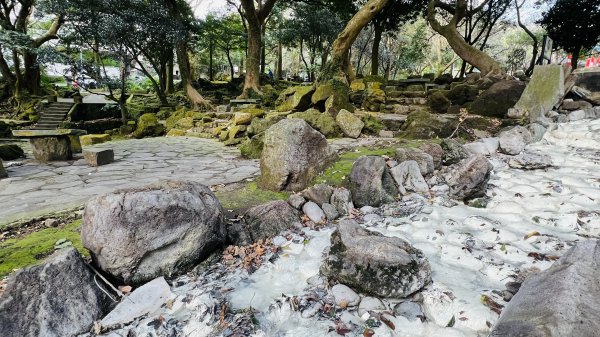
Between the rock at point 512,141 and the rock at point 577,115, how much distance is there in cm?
201

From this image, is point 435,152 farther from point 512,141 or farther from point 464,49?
point 464,49

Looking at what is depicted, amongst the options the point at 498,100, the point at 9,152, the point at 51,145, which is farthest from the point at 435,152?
the point at 9,152

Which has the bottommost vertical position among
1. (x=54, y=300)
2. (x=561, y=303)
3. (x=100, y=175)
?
(x=54, y=300)

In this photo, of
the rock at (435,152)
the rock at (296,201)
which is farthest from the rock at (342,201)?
the rock at (435,152)

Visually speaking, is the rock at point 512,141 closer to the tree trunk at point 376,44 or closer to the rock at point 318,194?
the rock at point 318,194

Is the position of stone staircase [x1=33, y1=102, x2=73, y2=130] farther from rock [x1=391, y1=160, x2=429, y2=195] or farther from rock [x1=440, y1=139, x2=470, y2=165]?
rock [x1=440, y1=139, x2=470, y2=165]

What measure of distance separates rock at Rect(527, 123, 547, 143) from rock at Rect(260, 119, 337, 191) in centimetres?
460

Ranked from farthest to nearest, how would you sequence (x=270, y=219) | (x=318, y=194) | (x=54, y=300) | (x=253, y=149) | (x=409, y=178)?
(x=253, y=149), (x=409, y=178), (x=318, y=194), (x=270, y=219), (x=54, y=300)

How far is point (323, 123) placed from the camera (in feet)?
20.8

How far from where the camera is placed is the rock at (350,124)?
20.7 feet

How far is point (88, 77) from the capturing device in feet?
39.2

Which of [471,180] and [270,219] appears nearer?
[270,219]

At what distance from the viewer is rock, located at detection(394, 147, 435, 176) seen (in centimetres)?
438

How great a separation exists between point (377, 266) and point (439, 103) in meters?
6.42
